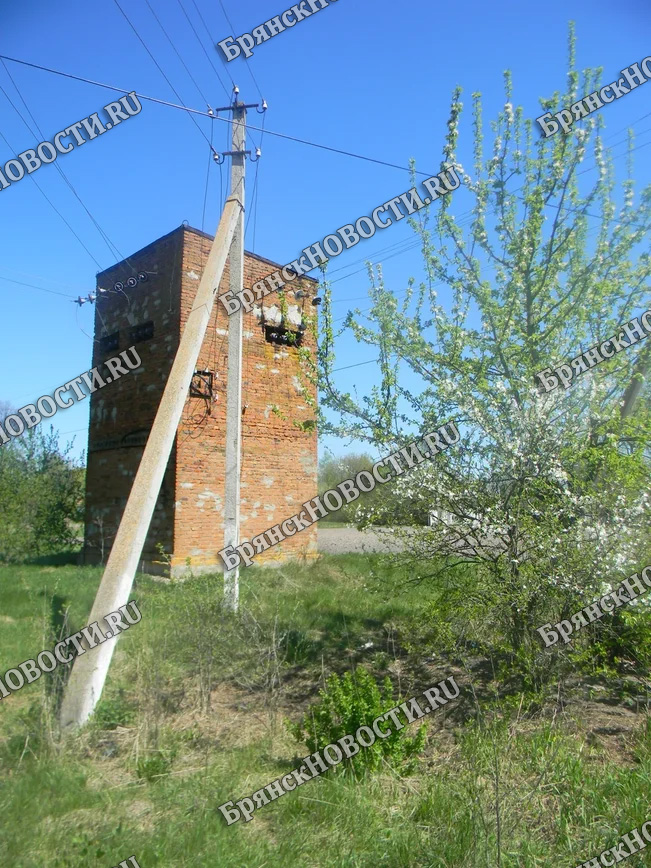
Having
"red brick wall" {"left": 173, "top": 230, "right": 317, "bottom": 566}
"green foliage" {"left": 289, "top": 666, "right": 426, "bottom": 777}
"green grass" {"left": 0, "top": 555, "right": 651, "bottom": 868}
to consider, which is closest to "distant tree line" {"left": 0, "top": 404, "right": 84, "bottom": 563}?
"red brick wall" {"left": 173, "top": 230, "right": 317, "bottom": 566}

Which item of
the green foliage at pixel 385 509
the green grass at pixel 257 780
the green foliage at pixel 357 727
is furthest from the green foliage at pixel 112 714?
the green foliage at pixel 385 509

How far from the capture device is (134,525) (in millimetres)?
4977

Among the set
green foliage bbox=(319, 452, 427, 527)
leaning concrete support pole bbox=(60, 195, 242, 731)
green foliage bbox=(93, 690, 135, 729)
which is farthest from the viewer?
green foliage bbox=(319, 452, 427, 527)

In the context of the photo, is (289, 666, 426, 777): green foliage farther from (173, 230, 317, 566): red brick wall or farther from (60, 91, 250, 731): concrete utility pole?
(173, 230, 317, 566): red brick wall

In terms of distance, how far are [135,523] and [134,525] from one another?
18mm

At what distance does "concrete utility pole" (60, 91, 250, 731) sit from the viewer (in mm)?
4531

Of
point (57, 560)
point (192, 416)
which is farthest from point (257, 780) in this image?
point (57, 560)

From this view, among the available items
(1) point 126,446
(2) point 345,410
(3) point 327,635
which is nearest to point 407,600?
(3) point 327,635

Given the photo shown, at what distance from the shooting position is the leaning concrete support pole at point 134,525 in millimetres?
4527

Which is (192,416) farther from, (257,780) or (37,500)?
(257,780)

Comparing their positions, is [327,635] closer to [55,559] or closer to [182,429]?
[182,429]

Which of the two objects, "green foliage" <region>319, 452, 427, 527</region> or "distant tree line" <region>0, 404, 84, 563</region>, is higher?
"distant tree line" <region>0, 404, 84, 563</region>

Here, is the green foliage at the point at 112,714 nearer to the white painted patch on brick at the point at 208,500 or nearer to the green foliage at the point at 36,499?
the white painted patch on brick at the point at 208,500

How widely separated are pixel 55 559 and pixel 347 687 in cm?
1167
